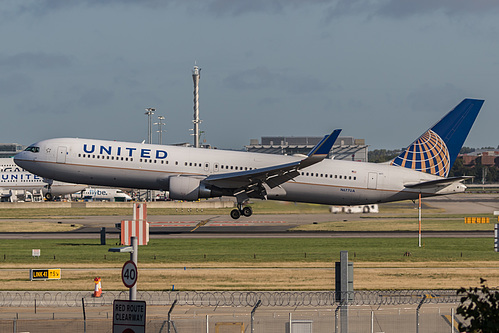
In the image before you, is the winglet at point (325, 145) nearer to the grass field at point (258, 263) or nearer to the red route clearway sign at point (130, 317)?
the grass field at point (258, 263)

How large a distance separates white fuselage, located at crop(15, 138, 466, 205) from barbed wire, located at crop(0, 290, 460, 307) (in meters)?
21.4

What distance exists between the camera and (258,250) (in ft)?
143

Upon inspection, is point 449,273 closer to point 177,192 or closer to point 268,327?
point 268,327

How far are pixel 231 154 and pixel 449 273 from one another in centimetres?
2217

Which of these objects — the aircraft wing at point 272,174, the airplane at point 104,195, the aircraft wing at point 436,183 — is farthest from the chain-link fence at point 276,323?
the airplane at point 104,195

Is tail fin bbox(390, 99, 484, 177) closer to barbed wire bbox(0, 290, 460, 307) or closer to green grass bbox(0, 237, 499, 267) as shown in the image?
green grass bbox(0, 237, 499, 267)

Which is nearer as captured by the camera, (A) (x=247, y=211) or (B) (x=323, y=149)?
(B) (x=323, y=149)

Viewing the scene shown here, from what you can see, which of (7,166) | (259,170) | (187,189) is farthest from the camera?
(7,166)

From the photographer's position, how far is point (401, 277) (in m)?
33.0

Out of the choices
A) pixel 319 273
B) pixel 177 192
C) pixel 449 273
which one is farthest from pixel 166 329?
pixel 177 192

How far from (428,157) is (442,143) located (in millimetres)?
1818

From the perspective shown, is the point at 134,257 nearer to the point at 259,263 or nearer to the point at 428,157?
the point at 259,263

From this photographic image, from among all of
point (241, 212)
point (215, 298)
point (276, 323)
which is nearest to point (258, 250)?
point (241, 212)

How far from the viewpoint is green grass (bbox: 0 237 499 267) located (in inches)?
1542
